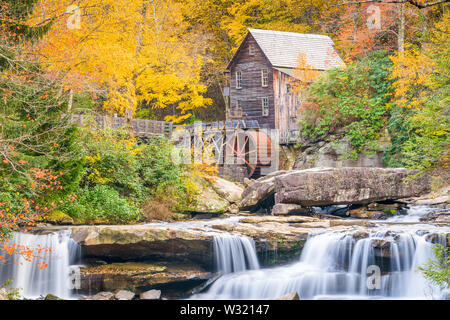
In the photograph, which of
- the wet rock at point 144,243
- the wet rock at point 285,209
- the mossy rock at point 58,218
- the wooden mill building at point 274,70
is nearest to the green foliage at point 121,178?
the mossy rock at point 58,218

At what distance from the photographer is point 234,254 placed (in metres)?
12.6

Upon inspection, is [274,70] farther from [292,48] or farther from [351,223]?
[351,223]

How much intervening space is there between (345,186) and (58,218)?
381 inches

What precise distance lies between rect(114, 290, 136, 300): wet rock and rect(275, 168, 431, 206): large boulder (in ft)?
22.8

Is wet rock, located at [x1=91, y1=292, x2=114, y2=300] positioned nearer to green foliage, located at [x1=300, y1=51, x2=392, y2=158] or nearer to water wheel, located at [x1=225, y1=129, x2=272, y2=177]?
green foliage, located at [x1=300, y1=51, x2=392, y2=158]

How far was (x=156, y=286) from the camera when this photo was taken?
38.7ft

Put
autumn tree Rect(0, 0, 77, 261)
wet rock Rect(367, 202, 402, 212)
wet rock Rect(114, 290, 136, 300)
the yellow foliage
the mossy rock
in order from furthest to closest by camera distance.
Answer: wet rock Rect(367, 202, 402, 212), the yellow foliage, the mossy rock, wet rock Rect(114, 290, 136, 300), autumn tree Rect(0, 0, 77, 261)

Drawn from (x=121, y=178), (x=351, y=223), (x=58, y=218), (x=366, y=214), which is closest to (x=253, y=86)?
(x=366, y=214)

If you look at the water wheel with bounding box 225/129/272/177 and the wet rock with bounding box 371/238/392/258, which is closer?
the wet rock with bounding box 371/238/392/258

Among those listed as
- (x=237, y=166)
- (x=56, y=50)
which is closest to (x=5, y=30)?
(x=56, y=50)

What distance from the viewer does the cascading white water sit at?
11.2 m

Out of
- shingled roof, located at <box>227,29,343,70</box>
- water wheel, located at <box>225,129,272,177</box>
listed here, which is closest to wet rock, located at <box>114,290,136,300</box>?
water wheel, located at <box>225,129,272,177</box>

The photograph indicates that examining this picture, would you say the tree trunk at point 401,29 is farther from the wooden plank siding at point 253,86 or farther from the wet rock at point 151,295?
the wet rock at point 151,295

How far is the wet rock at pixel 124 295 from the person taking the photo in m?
11.0
